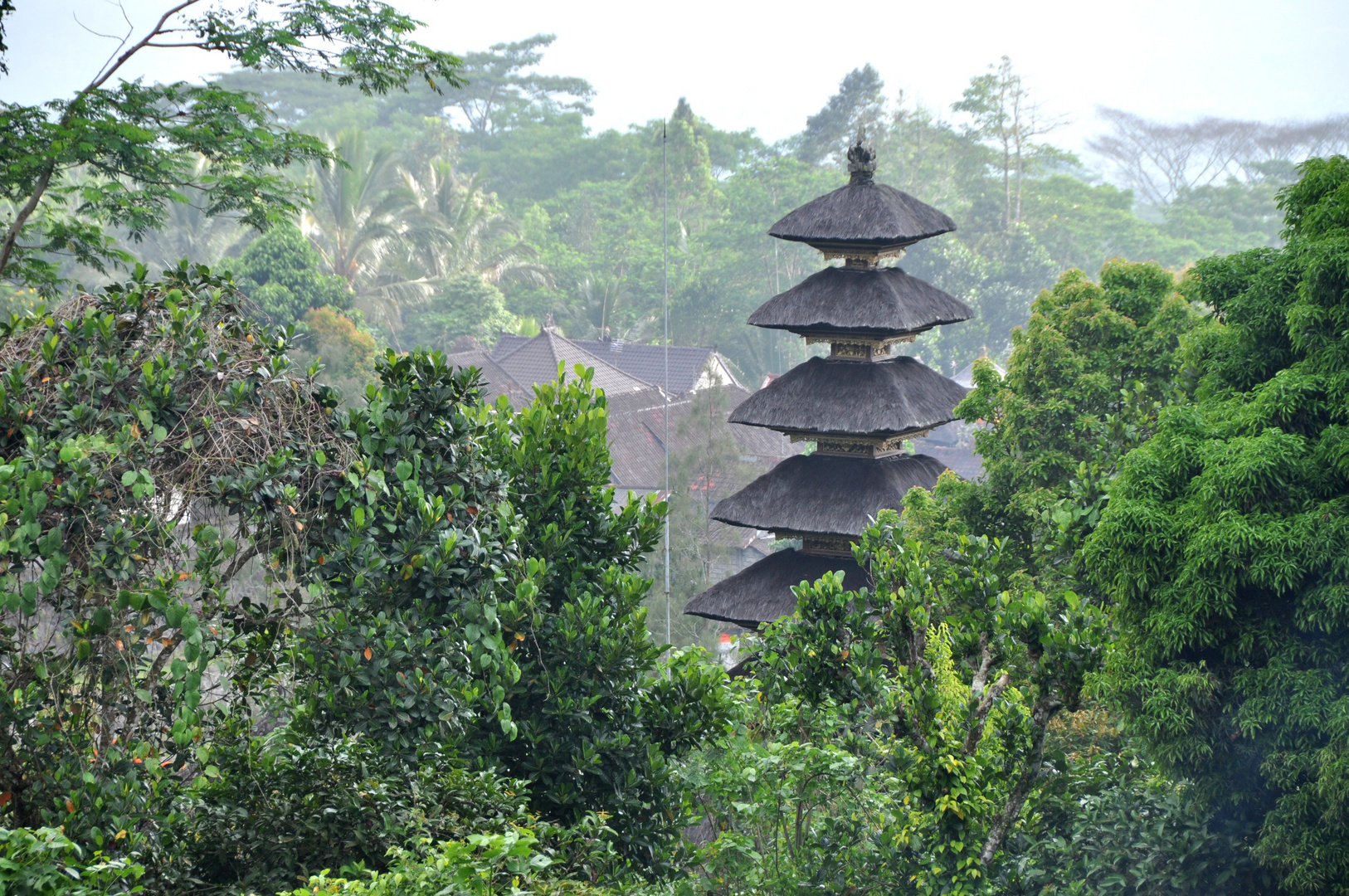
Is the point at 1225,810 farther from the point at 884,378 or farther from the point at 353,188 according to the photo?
the point at 353,188

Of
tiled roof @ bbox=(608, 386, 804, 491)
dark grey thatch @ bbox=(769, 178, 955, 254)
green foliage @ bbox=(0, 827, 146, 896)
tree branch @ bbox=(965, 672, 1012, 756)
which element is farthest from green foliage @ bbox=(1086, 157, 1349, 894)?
tiled roof @ bbox=(608, 386, 804, 491)

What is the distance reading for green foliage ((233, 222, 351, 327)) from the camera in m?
24.3

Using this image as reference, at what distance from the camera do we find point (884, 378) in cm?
1246

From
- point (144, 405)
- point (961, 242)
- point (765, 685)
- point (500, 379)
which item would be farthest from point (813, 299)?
point (961, 242)

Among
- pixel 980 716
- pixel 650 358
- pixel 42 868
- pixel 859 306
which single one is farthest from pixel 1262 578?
pixel 650 358

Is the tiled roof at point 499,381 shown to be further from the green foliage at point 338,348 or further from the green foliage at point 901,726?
the green foliage at point 901,726

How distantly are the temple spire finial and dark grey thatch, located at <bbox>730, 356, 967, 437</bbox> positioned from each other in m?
2.19

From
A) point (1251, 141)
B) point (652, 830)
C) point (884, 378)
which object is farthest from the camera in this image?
point (1251, 141)

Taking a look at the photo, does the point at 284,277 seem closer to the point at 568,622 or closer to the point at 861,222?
the point at 861,222

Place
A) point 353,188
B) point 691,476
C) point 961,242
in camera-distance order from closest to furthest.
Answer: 1. point 691,476
2. point 353,188
3. point 961,242

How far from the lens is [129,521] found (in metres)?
3.14

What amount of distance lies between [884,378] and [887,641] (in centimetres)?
750

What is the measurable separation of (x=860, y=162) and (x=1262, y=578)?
8648 mm

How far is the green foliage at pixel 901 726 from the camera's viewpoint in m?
4.80
